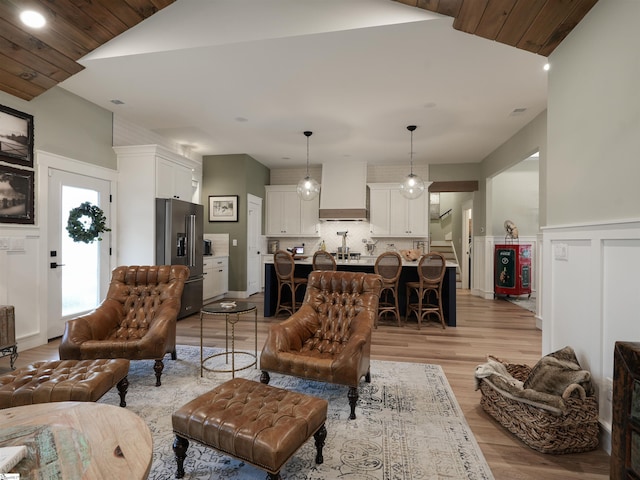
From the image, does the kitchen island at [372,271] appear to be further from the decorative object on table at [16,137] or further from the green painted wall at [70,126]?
the decorative object on table at [16,137]

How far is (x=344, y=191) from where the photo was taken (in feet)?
24.2

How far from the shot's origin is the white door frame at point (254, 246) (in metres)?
7.07

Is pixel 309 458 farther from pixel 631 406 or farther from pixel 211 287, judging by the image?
pixel 211 287

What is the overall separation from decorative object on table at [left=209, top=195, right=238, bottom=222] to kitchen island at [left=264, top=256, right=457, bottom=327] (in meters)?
2.18

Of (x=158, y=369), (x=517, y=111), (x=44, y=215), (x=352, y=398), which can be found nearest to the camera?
(x=352, y=398)

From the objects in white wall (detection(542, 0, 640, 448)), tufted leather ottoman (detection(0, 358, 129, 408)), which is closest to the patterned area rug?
tufted leather ottoman (detection(0, 358, 129, 408))

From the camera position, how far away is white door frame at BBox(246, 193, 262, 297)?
7.07 meters

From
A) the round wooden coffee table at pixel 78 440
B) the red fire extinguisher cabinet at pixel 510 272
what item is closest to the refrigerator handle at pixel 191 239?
the round wooden coffee table at pixel 78 440

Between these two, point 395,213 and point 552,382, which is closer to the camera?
point 552,382

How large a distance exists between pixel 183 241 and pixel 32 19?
3.00 meters

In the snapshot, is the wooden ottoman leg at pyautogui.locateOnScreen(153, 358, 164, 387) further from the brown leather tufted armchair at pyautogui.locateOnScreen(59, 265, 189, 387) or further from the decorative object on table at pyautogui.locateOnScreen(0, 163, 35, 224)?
the decorative object on table at pyautogui.locateOnScreen(0, 163, 35, 224)

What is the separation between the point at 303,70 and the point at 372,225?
4607mm

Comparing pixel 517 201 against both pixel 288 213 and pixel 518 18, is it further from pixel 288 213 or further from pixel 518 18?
pixel 518 18

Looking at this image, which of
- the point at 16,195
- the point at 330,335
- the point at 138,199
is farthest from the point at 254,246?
the point at 330,335
